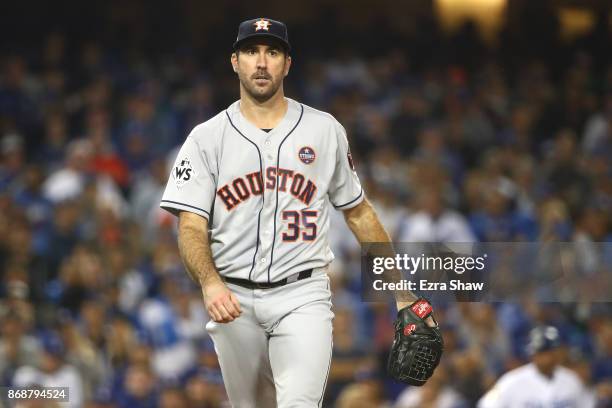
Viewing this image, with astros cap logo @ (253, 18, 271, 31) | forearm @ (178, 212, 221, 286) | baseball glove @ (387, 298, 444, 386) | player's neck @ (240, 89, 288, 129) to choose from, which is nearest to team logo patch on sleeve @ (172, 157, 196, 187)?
forearm @ (178, 212, 221, 286)

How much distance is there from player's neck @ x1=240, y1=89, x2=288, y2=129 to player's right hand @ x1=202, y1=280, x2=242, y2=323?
676mm

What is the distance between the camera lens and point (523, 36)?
42.5 feet

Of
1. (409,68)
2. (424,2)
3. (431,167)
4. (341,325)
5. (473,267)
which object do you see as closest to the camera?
(473,267)

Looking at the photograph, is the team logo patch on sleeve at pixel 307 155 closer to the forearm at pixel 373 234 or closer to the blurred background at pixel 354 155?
the forearm at pixel 373 234

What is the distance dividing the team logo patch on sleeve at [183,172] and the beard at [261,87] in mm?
335

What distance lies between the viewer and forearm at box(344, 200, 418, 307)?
4133 mm

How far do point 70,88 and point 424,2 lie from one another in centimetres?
469

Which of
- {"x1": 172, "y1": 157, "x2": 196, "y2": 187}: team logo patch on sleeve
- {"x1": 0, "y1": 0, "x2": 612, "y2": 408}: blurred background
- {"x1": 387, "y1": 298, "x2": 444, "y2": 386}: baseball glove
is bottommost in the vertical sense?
{"x1": 387, "y1": 298, "x2": 444, "y2": 386}: baseball glove

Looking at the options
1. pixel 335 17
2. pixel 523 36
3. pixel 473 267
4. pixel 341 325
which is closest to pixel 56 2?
pixel 335 17

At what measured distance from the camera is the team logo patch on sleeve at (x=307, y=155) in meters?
3.99

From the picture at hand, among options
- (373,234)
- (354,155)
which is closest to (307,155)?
(373,234)

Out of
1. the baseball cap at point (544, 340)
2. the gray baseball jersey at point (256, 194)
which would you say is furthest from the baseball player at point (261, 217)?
the baseball cap at point (544, 340)

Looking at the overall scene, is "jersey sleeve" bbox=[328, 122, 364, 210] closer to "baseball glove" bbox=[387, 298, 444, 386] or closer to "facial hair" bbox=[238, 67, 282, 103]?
"facial hair" bbox=[238, 67, 282, 103]

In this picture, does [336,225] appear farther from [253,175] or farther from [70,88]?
[253,175]
